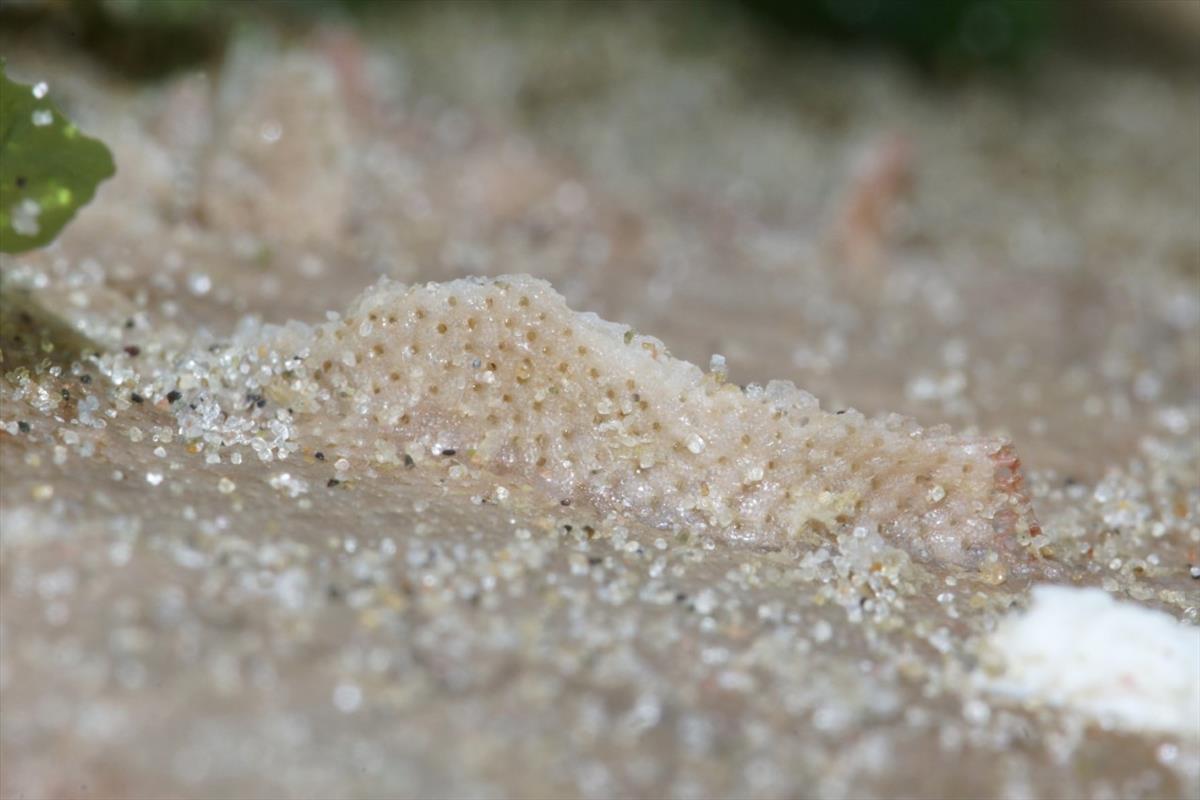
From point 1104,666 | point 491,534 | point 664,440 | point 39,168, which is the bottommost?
point 1104,666

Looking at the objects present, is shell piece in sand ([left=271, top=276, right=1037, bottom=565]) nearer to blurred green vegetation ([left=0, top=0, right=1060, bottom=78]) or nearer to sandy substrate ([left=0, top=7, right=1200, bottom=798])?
sandy substrate ([left=0, top=7, right=1200, bottom=798])

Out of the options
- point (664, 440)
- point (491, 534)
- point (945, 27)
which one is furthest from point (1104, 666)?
point (945, 27)

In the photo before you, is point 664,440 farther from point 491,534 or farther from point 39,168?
point 39,168

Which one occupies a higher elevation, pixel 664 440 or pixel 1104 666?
pixel 664 440

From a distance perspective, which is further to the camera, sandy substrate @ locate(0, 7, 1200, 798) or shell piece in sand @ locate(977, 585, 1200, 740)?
shell piece in sand @ locate(977, 585, 1200, 740)

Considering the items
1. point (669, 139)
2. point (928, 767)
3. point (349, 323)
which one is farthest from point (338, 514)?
point (669, 139)

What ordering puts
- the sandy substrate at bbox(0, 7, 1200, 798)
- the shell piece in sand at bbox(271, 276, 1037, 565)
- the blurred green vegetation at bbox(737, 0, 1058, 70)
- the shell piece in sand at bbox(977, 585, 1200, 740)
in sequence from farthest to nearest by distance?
1. the blurred green vegetation at bbox(737, 0, 1058, 70)
2. the shell piece in sand at bbox(271, 276, 1037, 565)
3. the shell piece in sand at bbox(977, 585, 1200, 740)
4. the sandy substrate at bbox(0, 7, 1200, 798)

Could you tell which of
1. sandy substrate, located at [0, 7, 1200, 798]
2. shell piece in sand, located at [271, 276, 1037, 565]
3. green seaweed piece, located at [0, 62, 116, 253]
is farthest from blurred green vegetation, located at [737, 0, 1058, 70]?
green seaweed piece, located at [0, 62, 116, 253]
